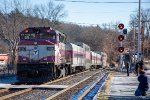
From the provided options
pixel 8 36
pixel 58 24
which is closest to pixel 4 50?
pixel 58 24

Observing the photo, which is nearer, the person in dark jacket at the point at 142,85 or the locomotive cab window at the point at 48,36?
the person in dark jacket at the point at 142,85

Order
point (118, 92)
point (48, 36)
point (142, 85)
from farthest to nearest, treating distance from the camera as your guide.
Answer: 1. point (48, 36)
2. point (118, 92)
3. point (142, 85)

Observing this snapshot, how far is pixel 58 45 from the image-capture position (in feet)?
93.8

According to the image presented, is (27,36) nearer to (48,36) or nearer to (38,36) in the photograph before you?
(38,36)

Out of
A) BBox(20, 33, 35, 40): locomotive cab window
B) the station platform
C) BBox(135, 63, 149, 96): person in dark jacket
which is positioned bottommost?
the station platform

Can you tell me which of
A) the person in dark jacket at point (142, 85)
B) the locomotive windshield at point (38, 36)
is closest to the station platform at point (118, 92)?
the person in dark jacket at point (142, 85)

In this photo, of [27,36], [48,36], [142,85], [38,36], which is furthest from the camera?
[48,36]

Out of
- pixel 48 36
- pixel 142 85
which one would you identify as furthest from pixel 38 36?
pixel 142 85

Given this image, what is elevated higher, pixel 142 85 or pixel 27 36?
pixel 27 36

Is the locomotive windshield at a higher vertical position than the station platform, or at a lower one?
higher

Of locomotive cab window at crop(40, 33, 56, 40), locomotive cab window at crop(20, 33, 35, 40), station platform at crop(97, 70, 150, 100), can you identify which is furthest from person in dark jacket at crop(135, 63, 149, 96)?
locomotive cab window at crop(20, 33, 35, 40)

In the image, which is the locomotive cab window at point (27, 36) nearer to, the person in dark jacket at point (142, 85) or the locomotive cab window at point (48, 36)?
the locomotive cab window at point (48, 36)

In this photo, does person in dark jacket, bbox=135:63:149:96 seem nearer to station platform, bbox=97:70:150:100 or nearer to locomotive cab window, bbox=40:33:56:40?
station platform, bbox=97:70:150:100

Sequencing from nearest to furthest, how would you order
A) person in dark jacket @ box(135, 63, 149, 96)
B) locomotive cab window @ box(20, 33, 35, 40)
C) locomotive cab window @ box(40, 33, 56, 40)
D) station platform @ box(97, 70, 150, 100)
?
station platform @ box(97, 70, 150, 100) < person in dark jacket @ box(135, 63, 149, 96) < locomotive cab window @ box(20, 33, 35, 40) < locomotive cab window @ box(40, 33, 56, 40)
